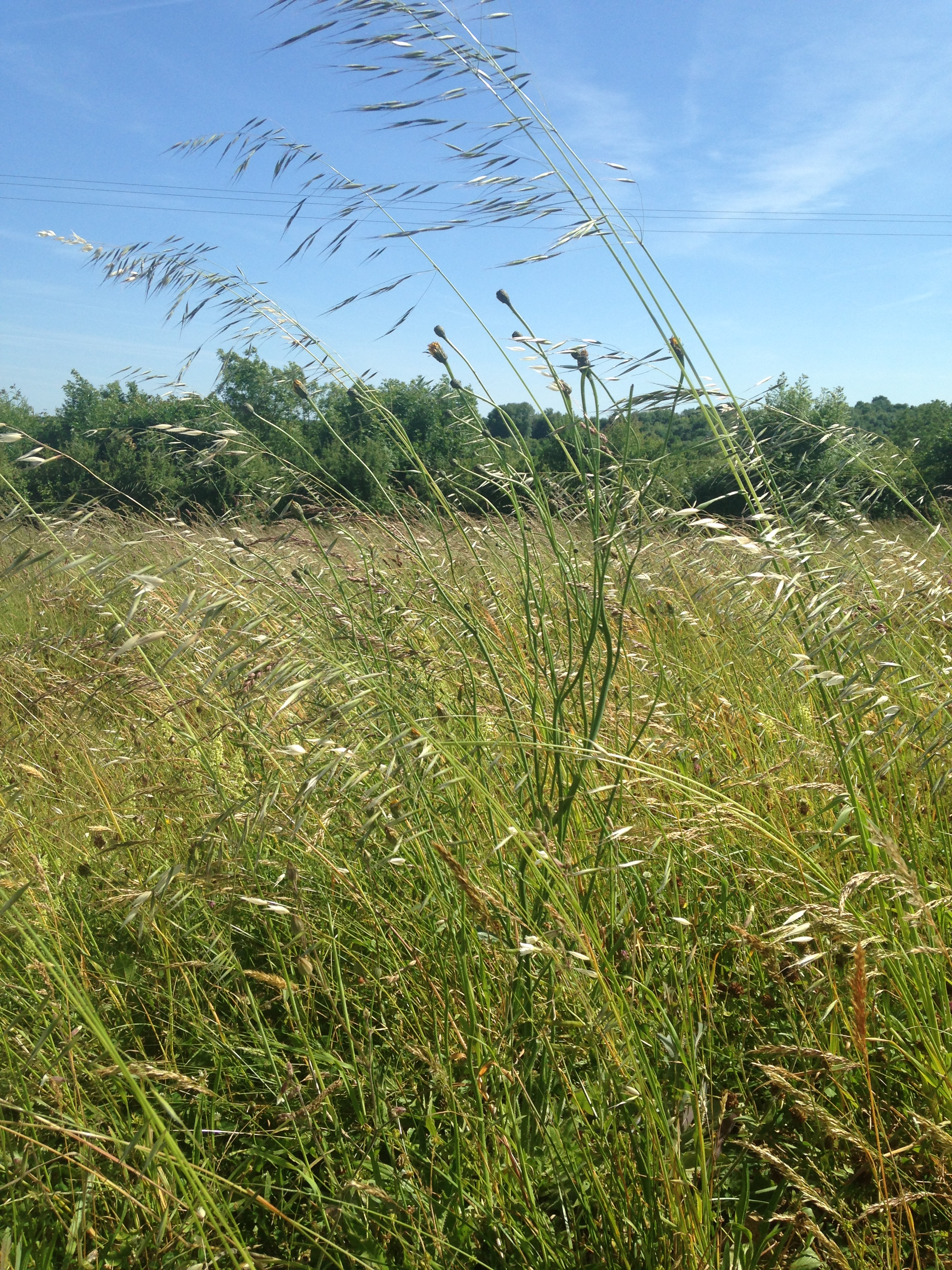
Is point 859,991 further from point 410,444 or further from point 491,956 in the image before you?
point 410,444

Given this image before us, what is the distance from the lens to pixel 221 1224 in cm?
97

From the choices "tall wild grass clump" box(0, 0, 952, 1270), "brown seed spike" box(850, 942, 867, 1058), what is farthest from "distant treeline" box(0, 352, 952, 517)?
"brown seed spike" box(850, 942, 867, 1058)

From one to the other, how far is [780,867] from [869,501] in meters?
1.61

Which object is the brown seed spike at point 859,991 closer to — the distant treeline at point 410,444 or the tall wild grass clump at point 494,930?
the tall wild grass clump at point 494,930

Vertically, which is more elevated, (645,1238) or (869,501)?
(869,501)

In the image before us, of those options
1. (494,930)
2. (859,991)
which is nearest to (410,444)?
(494,930)

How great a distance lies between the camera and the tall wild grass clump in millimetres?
1032

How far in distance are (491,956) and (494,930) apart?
12 cm

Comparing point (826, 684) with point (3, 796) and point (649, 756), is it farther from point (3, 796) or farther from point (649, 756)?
point (3, 796)

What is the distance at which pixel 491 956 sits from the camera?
134cm

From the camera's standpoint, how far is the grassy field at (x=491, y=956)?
102 centimetres

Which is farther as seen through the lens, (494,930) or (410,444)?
(410,444)

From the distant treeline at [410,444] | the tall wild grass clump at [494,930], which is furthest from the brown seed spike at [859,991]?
the distant treeline at [410,444]

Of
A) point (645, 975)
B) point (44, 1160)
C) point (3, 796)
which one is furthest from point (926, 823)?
point (3, 796)
